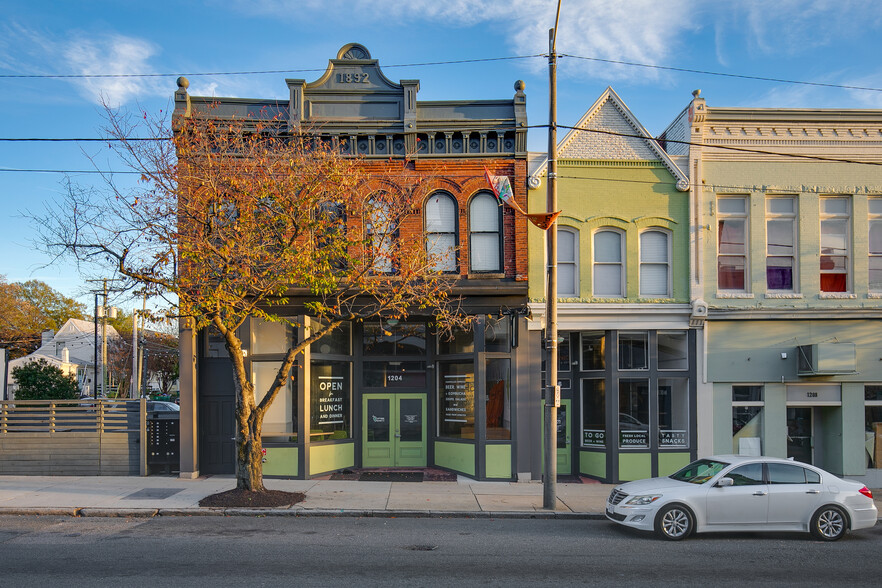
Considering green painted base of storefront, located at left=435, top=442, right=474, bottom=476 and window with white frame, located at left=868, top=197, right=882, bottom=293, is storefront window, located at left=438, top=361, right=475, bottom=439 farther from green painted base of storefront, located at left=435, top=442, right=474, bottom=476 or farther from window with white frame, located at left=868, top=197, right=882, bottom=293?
window with white frame, located at left=868, top=197, right=882, bottom=293

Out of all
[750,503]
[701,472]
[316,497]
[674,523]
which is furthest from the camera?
[316,497]

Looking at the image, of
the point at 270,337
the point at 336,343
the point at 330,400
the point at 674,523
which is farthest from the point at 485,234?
the point at 674,523

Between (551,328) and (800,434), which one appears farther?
(800,434)

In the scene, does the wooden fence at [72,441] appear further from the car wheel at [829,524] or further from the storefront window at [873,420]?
the storefront window at [873,420]

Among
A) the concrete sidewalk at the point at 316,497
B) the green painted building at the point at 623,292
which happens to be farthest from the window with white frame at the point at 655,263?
the concrete sidewalk at the point at 316,497

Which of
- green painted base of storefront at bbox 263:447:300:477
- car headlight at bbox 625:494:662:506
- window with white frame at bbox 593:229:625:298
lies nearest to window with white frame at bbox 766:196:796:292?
window with white frame at bbox 593:229:625:298

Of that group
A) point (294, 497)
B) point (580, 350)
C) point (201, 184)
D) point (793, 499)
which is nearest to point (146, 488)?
point (294, 497)

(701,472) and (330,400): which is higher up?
(330,400)

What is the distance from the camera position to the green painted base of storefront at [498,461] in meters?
15.2

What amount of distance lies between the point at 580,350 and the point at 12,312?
56.8 meters

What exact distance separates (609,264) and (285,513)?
9.39m

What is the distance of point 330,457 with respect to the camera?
15.5m

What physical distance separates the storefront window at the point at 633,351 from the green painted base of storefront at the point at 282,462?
802 cm

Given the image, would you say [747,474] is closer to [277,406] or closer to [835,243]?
[835,243]
